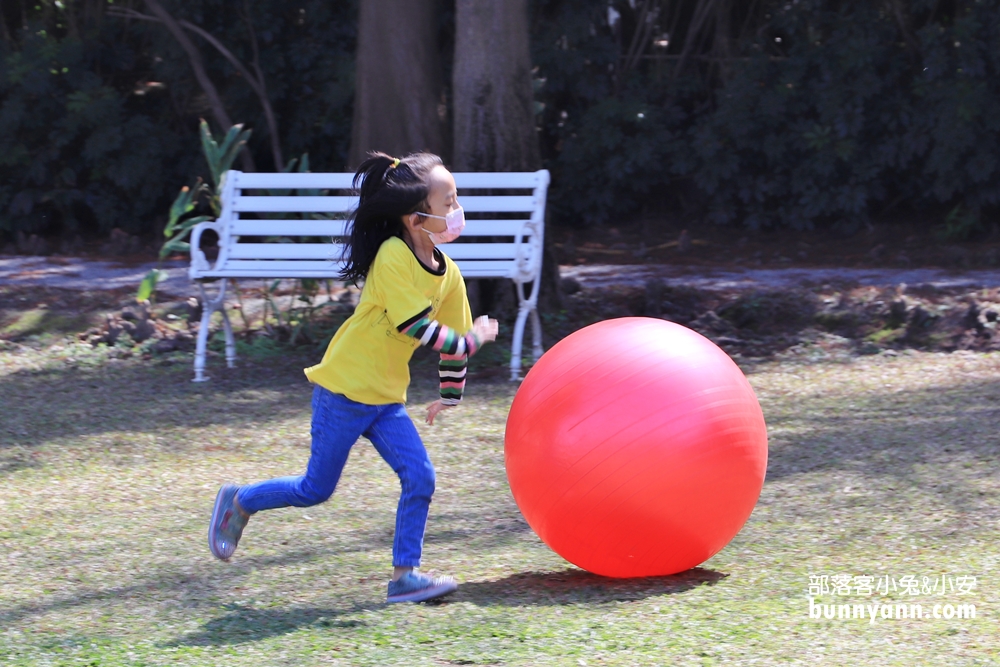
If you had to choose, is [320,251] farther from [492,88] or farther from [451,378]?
[451,378]

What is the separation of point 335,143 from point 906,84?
Result: 5852 millimetres

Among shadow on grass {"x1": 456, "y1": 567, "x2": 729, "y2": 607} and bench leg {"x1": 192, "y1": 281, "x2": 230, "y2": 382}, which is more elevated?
bench leg {"x1": 192, "y1": 281, "x2": 230, "y2": 382}

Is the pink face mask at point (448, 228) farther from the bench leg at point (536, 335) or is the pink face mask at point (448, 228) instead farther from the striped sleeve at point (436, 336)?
the bench leg at point (536, 335)

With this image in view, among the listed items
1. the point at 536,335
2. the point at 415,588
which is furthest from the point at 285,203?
the point at 415,588

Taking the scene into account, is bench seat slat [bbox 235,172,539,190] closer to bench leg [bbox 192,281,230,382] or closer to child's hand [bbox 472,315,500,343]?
bench leg [bbox 192,281,230,382]

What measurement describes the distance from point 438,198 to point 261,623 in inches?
61.1

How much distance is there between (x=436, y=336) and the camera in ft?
12.3

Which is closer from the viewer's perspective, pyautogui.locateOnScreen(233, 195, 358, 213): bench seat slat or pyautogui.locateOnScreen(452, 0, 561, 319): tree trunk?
pyautogui.locateOnScreen(233, 195, 358, 213): bench seat slat

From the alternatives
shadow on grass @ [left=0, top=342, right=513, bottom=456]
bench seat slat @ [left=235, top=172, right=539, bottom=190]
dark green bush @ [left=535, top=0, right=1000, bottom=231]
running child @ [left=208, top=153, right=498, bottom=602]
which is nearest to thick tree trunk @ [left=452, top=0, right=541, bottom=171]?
bench seat slat @ [left=235, top=172, right=539, bottom=190]

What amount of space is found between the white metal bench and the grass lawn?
2.33 ft

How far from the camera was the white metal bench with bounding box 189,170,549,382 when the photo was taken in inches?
294

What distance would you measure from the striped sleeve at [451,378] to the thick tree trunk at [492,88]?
15.1 ft

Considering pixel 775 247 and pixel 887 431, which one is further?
pixel 775 247

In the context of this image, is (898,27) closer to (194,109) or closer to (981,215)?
(981,215)
